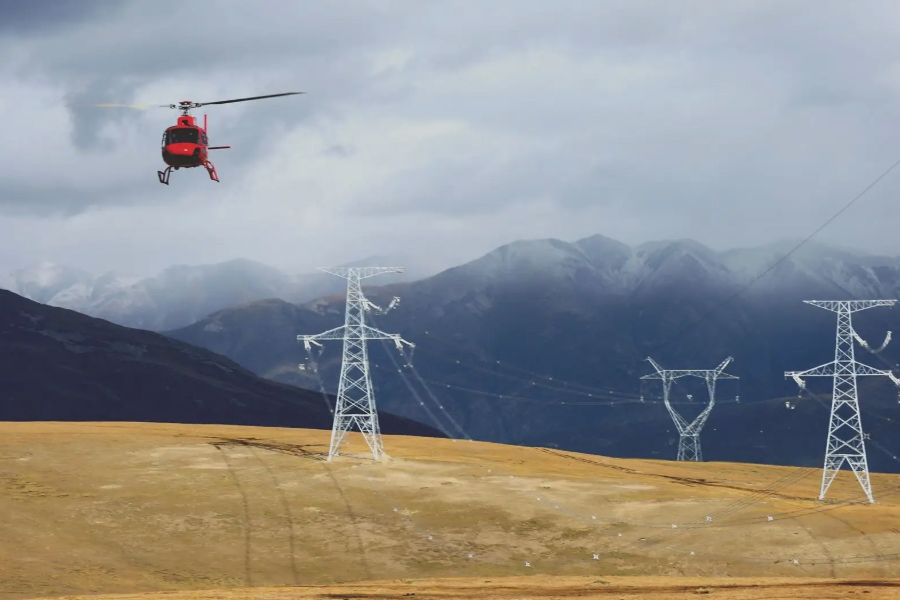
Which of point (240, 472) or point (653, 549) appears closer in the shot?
point (653, 549)

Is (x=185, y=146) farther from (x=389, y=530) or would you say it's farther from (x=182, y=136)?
(x=389, y=530)

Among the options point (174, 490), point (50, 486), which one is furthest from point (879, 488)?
point (50, 486)

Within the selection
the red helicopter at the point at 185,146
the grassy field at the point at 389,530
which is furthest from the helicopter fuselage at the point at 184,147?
the grassy field at the point at 389,530

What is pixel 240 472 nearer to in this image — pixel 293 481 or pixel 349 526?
pixel 293 481

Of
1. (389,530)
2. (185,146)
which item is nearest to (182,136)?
(185,146)

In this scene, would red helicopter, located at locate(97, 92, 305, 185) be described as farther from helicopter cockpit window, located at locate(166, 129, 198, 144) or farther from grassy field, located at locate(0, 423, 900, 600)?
grassy field, located at locate(0, 423, 900, 600)
